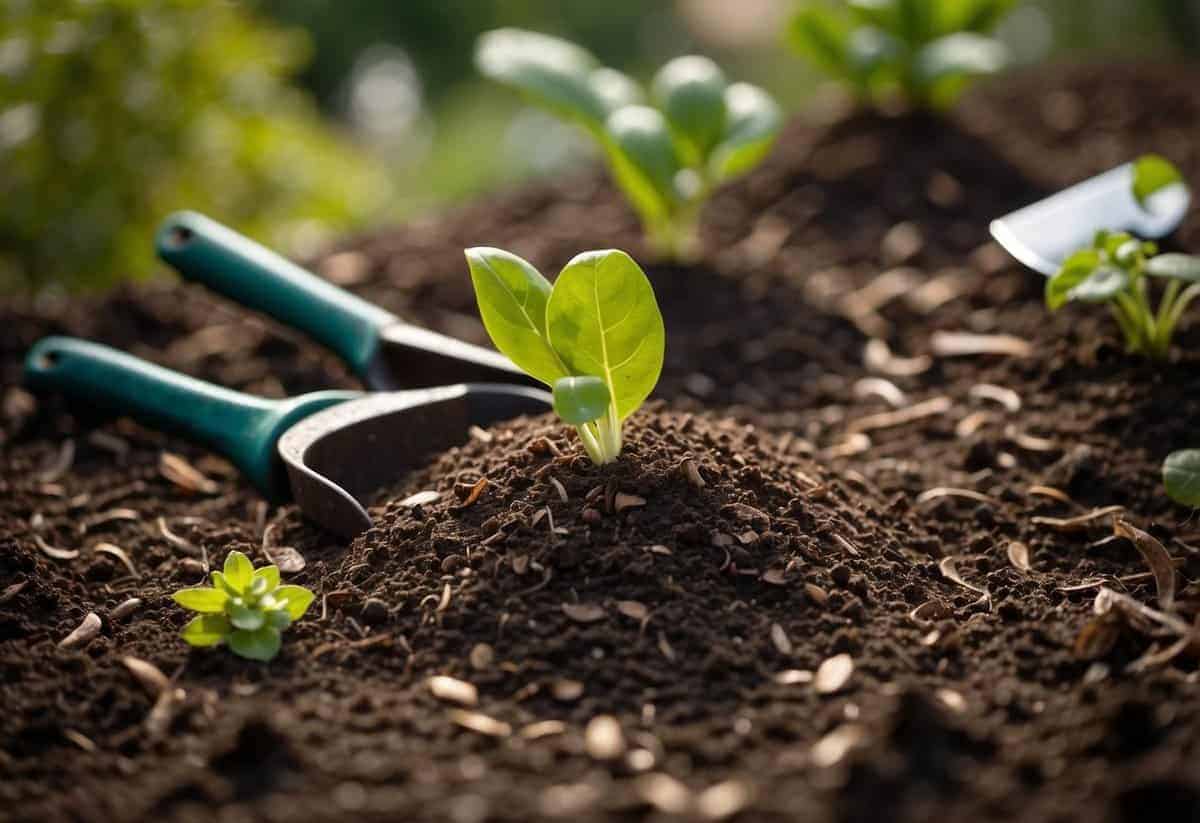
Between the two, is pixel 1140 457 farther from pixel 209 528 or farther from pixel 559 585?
pixel 209 528

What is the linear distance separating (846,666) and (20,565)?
128 cm

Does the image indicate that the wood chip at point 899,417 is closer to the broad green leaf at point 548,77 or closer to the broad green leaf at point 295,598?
the broad green leaf at point 548,77

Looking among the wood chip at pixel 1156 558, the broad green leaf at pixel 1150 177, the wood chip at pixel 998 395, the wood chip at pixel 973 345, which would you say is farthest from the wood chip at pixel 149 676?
the broad green leaf at pixel 1150 177

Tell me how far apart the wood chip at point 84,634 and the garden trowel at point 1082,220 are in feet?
5.93

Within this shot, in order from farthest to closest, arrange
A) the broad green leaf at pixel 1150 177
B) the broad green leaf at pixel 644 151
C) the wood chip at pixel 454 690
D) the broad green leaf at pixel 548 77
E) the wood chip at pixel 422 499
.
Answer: the broad green leaf at pixel 548 77 < the broad green leaf at pixel 644 151 < the broad green leaf at pixel 1150 177 < the wood chip at pixel 422 499 < the wood chip at pixel 454 690

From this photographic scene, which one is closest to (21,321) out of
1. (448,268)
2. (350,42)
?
(448,268)

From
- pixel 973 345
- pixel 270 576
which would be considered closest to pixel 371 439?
pixel 270 576

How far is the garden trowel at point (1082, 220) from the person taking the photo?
243cm

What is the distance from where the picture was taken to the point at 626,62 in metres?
6.04

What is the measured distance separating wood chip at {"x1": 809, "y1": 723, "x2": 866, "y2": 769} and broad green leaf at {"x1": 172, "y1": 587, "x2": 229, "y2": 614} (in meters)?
0.83

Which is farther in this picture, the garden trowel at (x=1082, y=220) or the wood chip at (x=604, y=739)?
the garden trowel at (x=1082, y=220)

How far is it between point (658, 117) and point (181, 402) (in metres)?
1.22

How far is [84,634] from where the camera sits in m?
1.73

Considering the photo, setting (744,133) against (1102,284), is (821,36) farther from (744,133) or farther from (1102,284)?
(1102,284)
